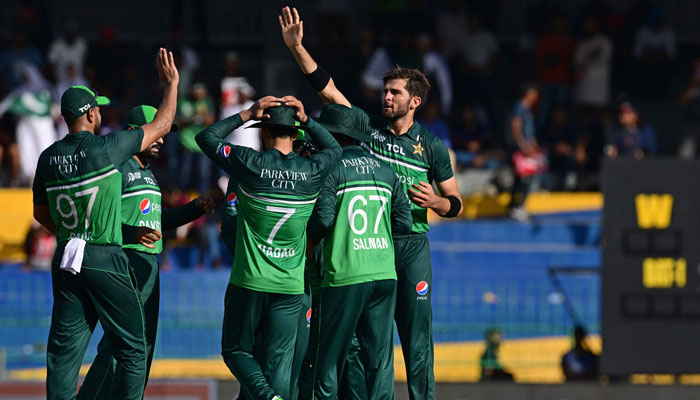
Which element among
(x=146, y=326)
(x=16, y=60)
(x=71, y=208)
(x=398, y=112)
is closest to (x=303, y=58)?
(x=398, y=112)

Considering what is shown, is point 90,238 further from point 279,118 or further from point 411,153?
point 411,153

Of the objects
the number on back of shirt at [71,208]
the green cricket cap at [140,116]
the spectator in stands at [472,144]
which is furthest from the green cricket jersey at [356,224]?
the spectator in stands at [472,144]

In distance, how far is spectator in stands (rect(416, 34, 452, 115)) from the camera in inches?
743

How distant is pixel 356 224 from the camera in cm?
855

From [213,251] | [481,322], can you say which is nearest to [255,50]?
[213,251]

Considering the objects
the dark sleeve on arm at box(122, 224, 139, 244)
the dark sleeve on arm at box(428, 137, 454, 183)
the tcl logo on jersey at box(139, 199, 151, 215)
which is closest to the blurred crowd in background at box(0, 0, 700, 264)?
the tcl logo on jersey at box(139, 199, 151, 215)

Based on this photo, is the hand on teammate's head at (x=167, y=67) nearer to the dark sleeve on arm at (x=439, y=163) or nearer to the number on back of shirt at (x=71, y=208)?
the number on back of shirt at (x=71, y=208)

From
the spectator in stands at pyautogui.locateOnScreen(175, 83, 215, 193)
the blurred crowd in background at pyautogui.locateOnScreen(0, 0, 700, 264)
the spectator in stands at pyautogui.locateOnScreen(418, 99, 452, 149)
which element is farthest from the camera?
the blurred crowd in background at pyautogui.locateOnScreen(0, 0, 700, 264)

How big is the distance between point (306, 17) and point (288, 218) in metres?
14.1

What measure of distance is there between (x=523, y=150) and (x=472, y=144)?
1348mm

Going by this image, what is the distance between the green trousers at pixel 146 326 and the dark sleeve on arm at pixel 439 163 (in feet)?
7.38

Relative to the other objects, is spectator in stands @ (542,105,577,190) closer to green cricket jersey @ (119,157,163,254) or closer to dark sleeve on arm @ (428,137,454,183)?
dark sleeve on arm @ (428,137,454,183)

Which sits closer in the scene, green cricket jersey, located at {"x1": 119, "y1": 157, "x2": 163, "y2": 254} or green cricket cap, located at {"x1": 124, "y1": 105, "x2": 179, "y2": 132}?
green cricket jersey, located at {"x1": 119, "y1": 157, "x2": 163, "y2": 254}

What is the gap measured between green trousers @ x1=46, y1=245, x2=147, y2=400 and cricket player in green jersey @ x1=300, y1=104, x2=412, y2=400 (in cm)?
127
